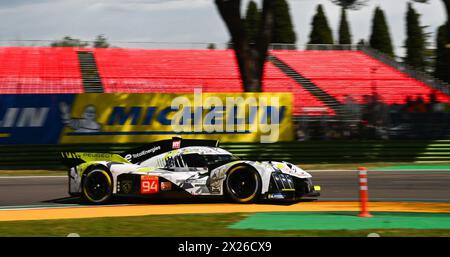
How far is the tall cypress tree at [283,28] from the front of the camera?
60.8 m

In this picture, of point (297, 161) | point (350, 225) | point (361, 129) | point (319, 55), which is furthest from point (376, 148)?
point (319, 55)

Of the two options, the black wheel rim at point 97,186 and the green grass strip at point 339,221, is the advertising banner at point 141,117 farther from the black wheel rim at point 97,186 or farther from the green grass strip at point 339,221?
the green grass strip at point 339,221


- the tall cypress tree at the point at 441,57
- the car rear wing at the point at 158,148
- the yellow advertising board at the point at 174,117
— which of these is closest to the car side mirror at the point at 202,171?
the car rear wing at the point at 158,148

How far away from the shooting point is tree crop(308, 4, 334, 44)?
61281mm

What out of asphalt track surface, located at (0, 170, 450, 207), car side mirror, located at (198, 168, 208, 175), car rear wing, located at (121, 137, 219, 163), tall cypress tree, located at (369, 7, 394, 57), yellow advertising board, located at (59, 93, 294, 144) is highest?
tall cypress tree, located at (369, 7, 394, 57)

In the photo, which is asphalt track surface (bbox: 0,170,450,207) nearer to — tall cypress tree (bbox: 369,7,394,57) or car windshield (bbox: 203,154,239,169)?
car windshield (bbox: 203,154,239,169)

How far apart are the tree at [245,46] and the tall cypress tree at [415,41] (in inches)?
1437

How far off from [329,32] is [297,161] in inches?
1606

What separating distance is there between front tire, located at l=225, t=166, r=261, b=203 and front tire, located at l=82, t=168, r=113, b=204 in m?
2.05

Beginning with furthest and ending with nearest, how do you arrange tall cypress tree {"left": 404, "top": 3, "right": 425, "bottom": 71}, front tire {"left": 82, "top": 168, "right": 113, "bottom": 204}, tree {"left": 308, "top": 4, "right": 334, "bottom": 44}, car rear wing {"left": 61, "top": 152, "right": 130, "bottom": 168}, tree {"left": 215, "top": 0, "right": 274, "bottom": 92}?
tree {"left": 308, "top": 4, "right": 334, "bottom": 44} < tall cypress tree {"left": 404, "top": 3, "right": 425, "bottom": 71} < tree {"left": 215, "top": 0, "right": 274, "bottom": 92} < car rear wing {"left": 61, "top": 152, "right": 130, "bottom": 168} < front tire {"left": 82, "top": 168, "right": 113, "bottom": 204}

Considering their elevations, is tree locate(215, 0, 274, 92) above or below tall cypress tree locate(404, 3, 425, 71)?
below

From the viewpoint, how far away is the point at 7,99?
21.6 metres

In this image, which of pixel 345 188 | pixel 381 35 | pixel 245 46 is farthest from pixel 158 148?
pixel 381 35

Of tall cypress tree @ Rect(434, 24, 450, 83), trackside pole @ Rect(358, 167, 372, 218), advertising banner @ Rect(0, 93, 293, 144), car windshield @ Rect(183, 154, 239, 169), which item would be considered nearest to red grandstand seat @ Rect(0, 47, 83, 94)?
advertising banner @ Rect(0, 93, 293, 144)
